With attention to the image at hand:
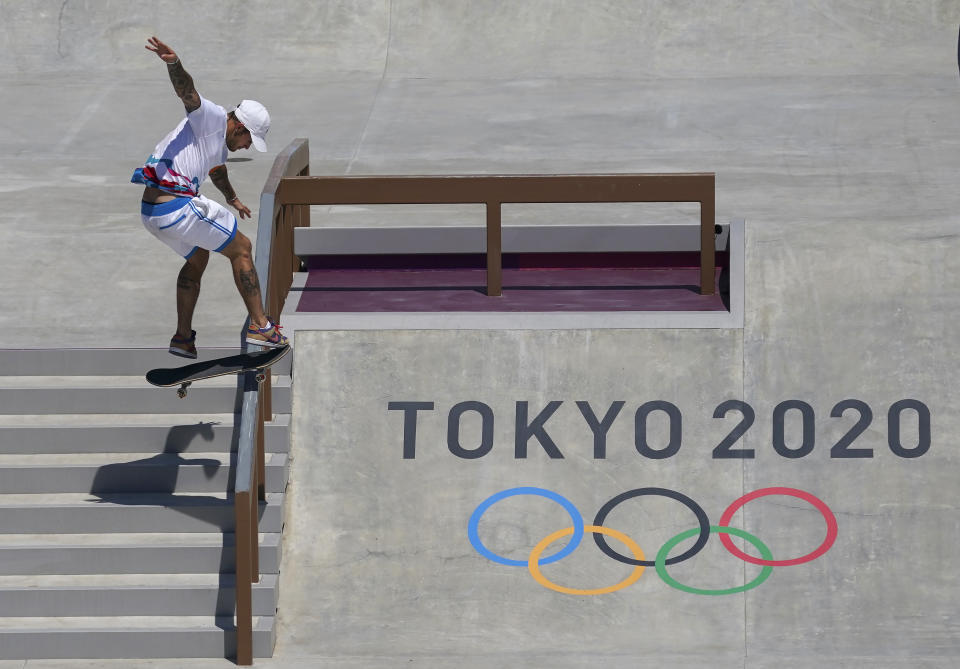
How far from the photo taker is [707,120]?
15.8m

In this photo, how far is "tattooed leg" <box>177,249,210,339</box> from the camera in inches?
362

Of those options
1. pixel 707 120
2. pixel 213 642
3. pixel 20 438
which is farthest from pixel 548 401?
pixel 707 120

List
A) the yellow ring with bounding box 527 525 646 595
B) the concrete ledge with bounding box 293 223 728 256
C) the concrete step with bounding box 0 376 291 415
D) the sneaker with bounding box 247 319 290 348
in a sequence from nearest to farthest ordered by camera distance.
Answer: the sneaker with bounding box 247 319 290 348, the yellow ring with bounding box 527 525 646 595, the concrete step with bounding box 0 376 291 415, the concrete ledge with bounding box 293 223 728 256

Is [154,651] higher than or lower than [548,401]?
lower

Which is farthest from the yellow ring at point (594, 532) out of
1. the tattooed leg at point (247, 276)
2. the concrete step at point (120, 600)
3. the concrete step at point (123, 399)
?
the tattooed leg at point (247, 276)

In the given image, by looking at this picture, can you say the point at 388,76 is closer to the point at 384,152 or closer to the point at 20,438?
the point at 384,152

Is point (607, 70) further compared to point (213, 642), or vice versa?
point (607, 70)

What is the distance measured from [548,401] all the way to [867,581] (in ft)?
7.33

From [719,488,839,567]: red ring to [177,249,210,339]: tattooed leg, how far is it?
11.5ft

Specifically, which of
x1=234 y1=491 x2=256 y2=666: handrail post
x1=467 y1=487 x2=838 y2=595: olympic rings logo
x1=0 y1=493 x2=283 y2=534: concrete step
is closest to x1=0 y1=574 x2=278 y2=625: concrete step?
x1=234 y1=491 x2=256 y2=666: handrail post

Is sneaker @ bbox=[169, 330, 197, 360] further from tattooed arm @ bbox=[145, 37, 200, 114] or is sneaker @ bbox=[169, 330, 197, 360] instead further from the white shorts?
tattooed arm @ bbox=[145, 37, 200, 114]

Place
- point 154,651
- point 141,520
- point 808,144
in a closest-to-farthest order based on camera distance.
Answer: point 154,651 < point 141,520 < point 808,144

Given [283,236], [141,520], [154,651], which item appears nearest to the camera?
[154,651]

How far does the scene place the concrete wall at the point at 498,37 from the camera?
59.2ft
